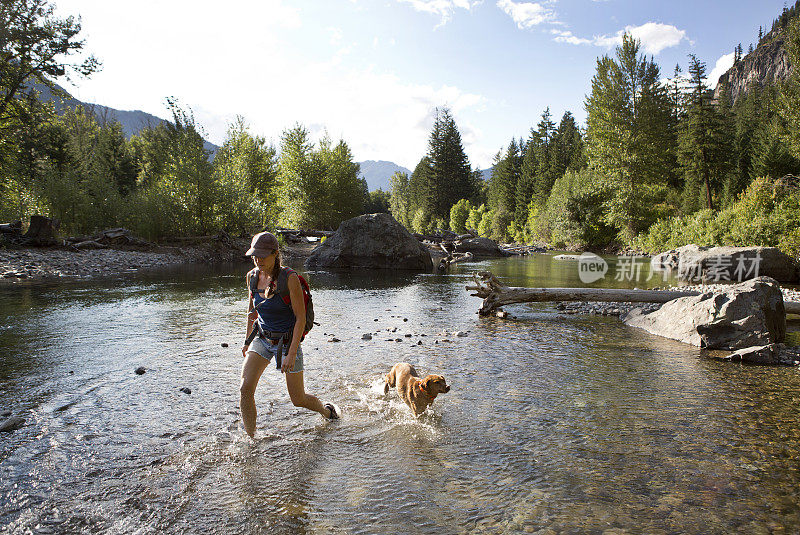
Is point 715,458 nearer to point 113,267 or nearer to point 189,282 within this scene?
point 189,282

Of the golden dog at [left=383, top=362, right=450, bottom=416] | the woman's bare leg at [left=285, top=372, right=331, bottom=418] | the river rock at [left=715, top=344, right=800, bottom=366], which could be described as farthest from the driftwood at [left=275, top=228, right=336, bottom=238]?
the woman's bare leg at [left=285, top=372, right=331, bottom=418]

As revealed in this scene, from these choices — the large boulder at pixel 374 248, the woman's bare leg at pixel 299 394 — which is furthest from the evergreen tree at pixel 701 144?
the woman's bare leg at pixel 299 394

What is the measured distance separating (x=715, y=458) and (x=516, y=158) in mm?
104039

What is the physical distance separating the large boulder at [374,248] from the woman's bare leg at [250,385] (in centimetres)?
2446

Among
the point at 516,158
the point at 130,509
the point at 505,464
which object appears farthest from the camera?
the point at 516,158

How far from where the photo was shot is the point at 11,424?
17.9 ft

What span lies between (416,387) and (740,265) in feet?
76.5

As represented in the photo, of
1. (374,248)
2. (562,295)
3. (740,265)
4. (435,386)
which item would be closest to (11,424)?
(435,386)

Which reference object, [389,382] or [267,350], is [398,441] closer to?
[389,382]

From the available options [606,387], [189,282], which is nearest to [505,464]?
[606,387]

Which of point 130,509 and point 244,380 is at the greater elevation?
point 244,380

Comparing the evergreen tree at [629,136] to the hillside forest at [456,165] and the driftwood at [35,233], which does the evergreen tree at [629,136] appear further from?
the driftwood at [35,233]

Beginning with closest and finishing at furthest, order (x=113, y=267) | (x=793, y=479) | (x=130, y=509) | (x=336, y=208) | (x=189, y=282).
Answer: (x=130, y=509) → (x=793, y=479) → (x=189, y=282) → (x=113, y=267) → (x=336, y=208)

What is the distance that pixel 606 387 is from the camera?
7.32 metres
